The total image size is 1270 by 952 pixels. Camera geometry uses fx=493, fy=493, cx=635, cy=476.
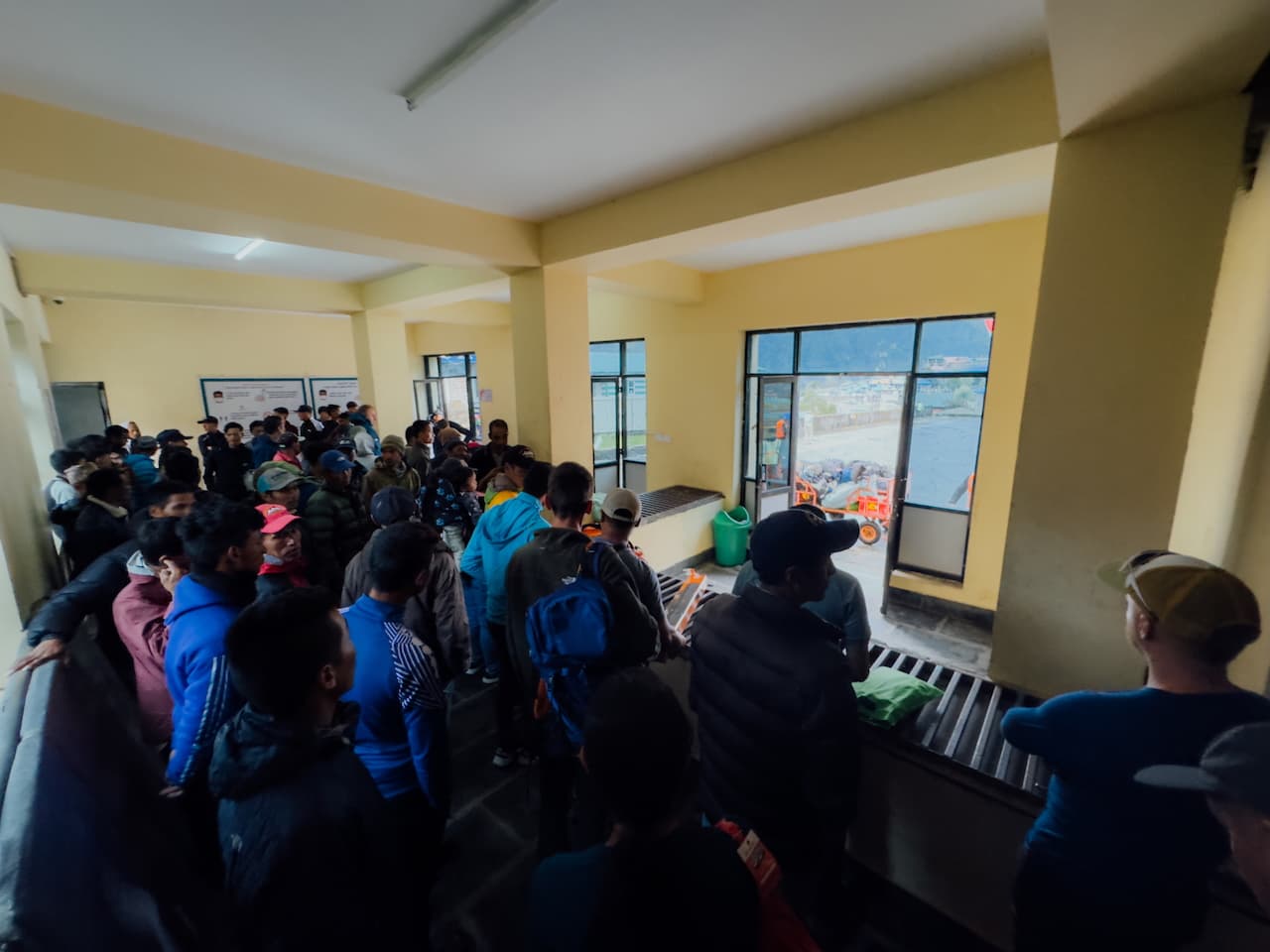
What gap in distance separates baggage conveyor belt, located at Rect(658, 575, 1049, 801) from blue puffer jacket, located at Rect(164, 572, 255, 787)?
1956 mm

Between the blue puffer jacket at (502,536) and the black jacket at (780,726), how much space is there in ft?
3.92

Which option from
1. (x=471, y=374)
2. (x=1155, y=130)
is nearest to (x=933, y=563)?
(x=1155, y=130)

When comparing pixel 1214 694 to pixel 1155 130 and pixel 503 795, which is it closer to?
pixel 1155 130

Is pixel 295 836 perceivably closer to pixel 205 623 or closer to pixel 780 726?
pixel 205 623

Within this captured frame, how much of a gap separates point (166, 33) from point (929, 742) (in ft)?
11.3

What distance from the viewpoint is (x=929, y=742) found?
159 centimetres

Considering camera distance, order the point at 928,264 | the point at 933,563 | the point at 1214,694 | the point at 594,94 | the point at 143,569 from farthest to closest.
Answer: the point at 933,563, the point at 928,264, the point at 594,94, the point at 143,569, the point at 1214,694

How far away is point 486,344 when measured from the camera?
9.05m

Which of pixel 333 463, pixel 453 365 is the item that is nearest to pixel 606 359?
pixel 453 365

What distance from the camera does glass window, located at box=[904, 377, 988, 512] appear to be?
4340 mm

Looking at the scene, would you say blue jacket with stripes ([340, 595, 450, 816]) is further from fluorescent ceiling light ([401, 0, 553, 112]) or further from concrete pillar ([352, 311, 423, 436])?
concrete pillar ([352, 311, 423, 436])

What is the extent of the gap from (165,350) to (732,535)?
27.1 ft

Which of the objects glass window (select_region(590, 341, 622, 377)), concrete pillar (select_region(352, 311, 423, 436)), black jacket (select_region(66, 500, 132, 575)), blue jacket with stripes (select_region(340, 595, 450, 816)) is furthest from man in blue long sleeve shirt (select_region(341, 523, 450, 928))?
glass window (select_region(590, 341, 622, 377))

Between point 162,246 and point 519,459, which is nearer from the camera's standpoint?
point 519,459
